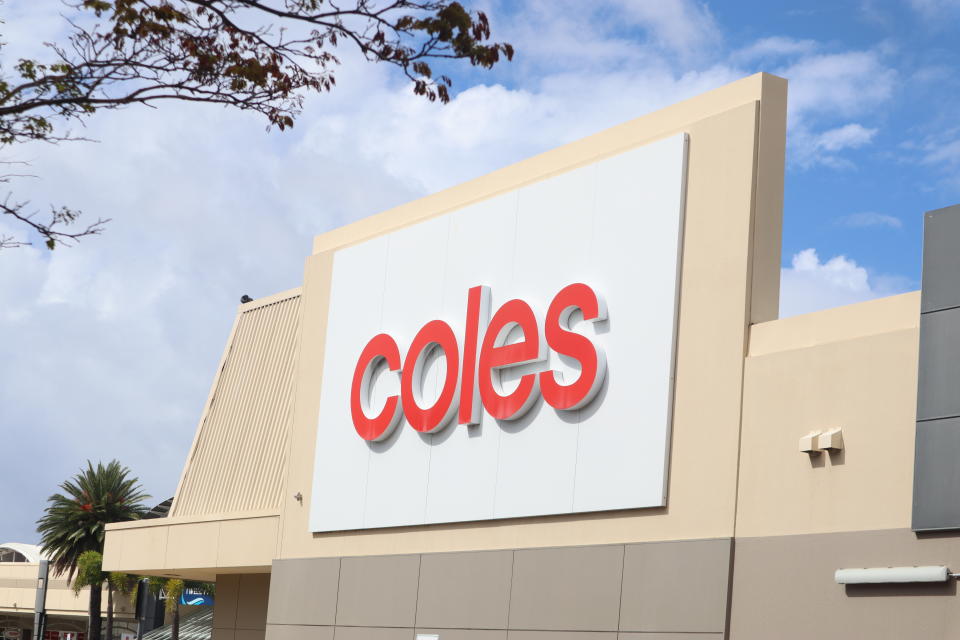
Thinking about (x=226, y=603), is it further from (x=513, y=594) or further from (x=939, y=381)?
(x=939, y=381)

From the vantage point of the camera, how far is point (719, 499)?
1557cm

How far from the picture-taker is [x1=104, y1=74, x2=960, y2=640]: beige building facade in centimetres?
1373

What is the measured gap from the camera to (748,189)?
1603 cm

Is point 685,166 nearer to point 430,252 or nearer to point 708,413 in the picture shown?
point 708,413

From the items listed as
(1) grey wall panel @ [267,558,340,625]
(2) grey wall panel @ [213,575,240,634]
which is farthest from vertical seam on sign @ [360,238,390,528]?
(2) grey wall panel @ [213,575,240,634]

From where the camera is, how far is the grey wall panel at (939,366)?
13000mm

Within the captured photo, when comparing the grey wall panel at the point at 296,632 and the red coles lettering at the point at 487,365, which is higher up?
the red coles lettering at the point at 487,365

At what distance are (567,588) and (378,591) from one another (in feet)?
16.0

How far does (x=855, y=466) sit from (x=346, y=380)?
1147 centimetres

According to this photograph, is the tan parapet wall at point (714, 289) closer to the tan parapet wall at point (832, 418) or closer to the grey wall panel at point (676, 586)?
the grey wall panel at point (676, 586)

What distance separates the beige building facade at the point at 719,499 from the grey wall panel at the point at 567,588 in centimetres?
3

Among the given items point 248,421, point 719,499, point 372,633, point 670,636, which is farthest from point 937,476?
point 248,421

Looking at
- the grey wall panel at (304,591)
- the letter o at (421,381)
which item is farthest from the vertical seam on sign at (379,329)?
the grey wall panel at (304,591)

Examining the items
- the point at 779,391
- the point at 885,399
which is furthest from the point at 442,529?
the point at 885,399
